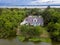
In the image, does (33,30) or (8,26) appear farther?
(8,26)

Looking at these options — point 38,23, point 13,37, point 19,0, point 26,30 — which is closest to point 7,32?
point 13,37

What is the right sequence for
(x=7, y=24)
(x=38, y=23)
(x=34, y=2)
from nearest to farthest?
1. (x=7, y=24)
2. (x=38, y=23)
3. (x=34, y=2)

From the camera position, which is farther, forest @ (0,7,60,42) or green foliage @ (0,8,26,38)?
green foliage @ (0,8,26,38)

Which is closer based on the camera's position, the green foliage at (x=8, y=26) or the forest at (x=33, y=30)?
the forest at (x=33, y=30)

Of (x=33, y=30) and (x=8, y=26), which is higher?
(x=8, y=26)

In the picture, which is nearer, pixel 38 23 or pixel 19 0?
pixel 38 23

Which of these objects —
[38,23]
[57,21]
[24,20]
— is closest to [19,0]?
[24,20]

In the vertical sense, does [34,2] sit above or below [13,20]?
above

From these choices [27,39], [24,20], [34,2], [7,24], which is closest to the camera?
[27,39]

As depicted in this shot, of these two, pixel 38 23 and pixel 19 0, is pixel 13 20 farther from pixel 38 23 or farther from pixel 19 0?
pixel 19 0

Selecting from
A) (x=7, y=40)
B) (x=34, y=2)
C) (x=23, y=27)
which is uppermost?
(x=34, y=2)

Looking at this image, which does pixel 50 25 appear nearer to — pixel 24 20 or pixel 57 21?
pixel 57 21
